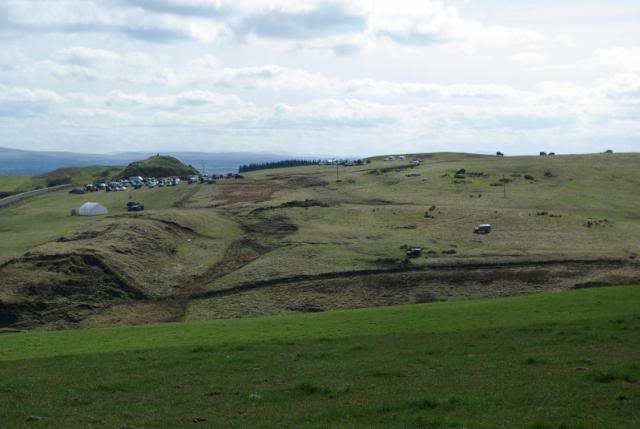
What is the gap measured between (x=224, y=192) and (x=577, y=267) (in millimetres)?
68986

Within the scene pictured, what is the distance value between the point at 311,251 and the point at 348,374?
53.0m

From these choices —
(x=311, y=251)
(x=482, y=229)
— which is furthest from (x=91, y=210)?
(x=482, y=229)

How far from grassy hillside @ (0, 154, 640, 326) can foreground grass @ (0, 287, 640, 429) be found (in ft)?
74.6

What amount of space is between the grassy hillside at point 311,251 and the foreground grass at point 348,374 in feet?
74.6

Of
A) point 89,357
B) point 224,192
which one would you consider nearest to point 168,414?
point 89,357

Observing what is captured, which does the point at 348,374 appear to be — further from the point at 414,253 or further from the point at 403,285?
the point at 414,253

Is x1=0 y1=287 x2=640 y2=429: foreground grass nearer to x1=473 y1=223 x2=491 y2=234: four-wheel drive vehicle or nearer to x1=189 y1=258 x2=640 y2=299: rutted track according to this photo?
x1=189 y1=258 x2=640 y2=299: rutted track

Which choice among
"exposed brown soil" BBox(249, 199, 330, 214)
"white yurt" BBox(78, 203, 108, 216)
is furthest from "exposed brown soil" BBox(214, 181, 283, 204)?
"white yurt" BBox(78, 203, 108, 216)

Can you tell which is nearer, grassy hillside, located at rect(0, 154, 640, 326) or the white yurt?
grassy hillside, located at rect(0, 154, 640, 326)

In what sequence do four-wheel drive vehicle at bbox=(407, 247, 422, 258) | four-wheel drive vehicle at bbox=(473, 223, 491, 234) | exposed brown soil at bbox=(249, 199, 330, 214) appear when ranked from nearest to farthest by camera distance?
four-wheel drive vehicle at bbox=(407, 247, 422, 258), four-wheel drive vehicle at bbox=(473, 223, 491, 234), exposed brown soil at bbox=(249, 199, 330, 214)

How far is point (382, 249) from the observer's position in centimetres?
7931

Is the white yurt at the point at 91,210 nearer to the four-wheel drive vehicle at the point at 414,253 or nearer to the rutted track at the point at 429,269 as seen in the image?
the rutted track at the point at 429,269

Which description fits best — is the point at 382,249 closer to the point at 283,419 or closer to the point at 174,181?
the point at 283,419

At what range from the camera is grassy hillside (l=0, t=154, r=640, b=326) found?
6512 cm
